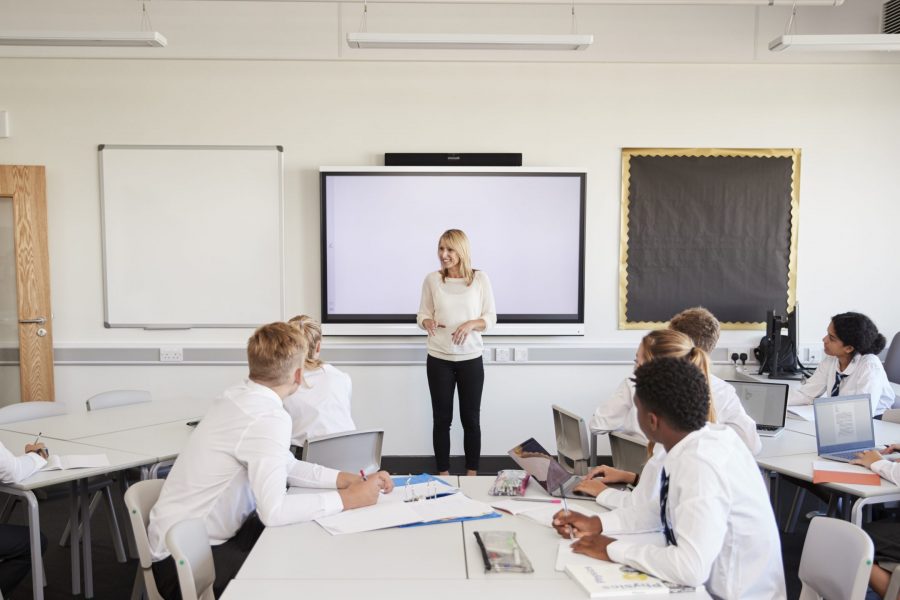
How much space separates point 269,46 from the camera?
4.95m

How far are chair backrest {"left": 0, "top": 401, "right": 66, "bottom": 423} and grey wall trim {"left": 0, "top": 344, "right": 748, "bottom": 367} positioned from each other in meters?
1.06

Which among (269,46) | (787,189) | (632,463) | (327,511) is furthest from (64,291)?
(787,189)

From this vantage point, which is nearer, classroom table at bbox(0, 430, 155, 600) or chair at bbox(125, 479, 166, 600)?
chair at bbox(125, 479, 166, 600)

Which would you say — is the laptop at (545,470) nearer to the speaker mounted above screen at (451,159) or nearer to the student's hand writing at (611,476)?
the student's hand writing at (611,476)

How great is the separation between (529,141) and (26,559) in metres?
3.88

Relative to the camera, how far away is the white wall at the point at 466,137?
16.3 ft

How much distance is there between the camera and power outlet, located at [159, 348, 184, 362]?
16.5 ft

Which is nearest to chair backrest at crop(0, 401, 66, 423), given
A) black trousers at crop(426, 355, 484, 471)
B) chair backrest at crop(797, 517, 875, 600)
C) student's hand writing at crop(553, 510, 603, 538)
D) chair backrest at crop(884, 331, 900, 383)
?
black trousers at crop(426, 355, 484, 471)

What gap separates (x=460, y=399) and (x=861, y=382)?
2.31m

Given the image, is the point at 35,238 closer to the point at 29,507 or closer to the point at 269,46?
the point at 269,46

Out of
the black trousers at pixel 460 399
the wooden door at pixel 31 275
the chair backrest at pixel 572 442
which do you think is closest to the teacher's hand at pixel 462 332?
the black trousers at pixel 460 399

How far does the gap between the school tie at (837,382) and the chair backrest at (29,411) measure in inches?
167

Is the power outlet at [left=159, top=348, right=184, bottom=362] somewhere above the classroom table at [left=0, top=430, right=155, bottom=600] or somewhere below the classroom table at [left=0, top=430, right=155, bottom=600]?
above

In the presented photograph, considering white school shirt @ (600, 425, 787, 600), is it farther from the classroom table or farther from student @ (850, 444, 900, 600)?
the classroom table
